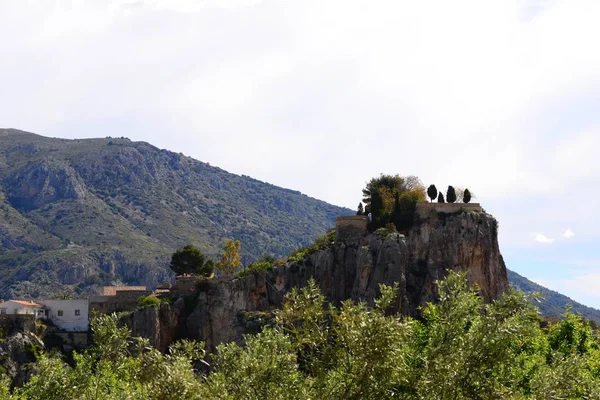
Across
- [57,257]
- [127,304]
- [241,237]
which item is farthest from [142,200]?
[127,304]

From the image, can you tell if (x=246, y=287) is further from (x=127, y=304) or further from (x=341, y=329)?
(x=341, y=329)

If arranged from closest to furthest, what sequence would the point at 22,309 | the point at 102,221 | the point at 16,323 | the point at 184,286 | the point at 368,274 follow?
1. the point at 368,274
2. the point at 16,323
3. the point at 184,286
4. the point at 22,309
5. the point at 102,221

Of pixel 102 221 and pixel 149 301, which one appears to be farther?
pixel 102 221

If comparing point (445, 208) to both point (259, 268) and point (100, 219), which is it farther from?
point (100, 219)

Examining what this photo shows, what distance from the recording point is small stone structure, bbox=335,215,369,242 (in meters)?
59.9

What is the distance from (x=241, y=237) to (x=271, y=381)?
159 m

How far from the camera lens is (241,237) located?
579 feet

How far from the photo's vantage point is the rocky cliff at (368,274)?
55.8 meters

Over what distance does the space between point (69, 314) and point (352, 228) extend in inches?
943

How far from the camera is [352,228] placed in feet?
198

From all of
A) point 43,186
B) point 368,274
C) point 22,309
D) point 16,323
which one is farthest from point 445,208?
point 43,186

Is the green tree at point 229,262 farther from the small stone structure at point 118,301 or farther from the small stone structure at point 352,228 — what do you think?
the small stone structure at point 352,228

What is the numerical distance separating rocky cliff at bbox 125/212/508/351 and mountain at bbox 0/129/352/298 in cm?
7336

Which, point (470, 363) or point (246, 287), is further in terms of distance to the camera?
point (246, 287)
